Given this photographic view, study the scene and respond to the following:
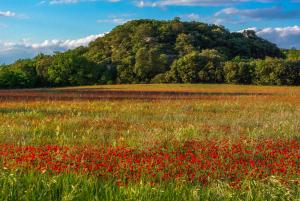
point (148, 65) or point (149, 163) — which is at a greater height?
point (148, 65)

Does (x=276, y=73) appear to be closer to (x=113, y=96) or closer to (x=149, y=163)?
(x=113, y=96)

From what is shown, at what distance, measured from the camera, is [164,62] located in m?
101

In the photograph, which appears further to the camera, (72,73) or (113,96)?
(72,73)

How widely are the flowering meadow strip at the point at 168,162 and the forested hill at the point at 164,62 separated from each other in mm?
75181

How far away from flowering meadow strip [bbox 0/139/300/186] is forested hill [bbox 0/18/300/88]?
2960 inches

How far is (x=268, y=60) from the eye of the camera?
89.1 metres

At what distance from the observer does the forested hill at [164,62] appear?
8756 cm

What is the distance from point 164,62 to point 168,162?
91.2 meters

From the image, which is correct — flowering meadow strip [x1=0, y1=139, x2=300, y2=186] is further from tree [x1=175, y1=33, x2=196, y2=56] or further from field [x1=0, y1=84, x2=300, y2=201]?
tree [x1=175, y1=33, x2=196, y2=56]

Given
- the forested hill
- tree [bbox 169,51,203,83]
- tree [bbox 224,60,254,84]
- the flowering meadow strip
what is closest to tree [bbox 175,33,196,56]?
the forested hill

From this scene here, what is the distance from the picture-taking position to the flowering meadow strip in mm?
9406

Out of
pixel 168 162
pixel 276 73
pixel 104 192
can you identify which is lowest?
pixel 276 73

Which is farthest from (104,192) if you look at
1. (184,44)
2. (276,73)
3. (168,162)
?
(184,44)

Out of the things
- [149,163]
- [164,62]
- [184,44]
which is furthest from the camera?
[184,44]
